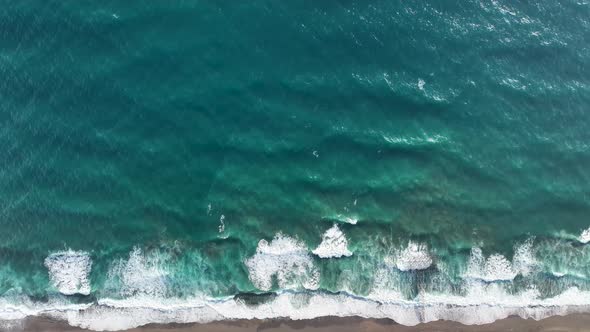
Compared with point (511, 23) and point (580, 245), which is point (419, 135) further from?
point (580, 245)

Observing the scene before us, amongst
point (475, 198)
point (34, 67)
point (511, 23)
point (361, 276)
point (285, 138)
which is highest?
point (511, 23)

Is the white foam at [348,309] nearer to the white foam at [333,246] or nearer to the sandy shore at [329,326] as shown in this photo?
the sandy shore at [329,326]

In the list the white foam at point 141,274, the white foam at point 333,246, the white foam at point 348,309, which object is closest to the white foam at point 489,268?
the white foam at point 348,309

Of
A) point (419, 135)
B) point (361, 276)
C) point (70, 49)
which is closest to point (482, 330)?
point (361, 276)

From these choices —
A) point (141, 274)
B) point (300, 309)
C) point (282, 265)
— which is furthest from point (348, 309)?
point (141, 274)

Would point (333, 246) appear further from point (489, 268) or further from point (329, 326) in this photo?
point (489, 268)

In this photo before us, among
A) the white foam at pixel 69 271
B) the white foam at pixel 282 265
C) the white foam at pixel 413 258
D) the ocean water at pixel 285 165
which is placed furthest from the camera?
the white foam at pixel 413 258

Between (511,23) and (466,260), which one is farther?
(511,23)
